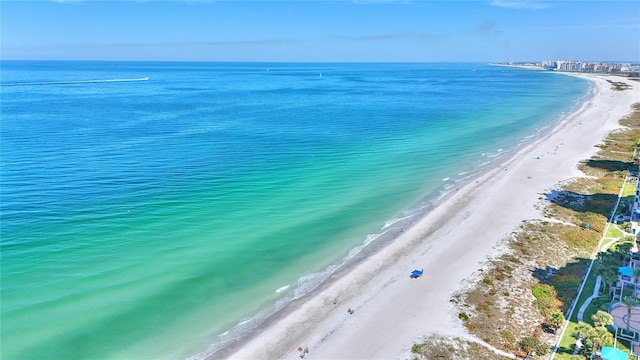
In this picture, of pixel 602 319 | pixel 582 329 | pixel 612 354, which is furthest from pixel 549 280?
pixel 612 354

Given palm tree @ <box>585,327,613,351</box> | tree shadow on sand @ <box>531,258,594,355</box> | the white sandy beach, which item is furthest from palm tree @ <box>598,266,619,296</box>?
the white sandy beach

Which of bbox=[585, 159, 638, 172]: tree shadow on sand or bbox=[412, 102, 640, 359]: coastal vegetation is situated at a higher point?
bbox=[585, 159, 638, 172]: tree shadow on sand

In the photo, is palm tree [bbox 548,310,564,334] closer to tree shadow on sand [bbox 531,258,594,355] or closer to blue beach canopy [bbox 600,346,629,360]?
tree shadow on sand [bbox 531,258,594,355]

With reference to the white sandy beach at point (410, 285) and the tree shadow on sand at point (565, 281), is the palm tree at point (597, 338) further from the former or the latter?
the white sandy beach at point (410, 285)

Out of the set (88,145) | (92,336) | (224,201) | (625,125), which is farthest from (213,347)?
(625,125)

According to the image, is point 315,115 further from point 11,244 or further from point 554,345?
point 554,345

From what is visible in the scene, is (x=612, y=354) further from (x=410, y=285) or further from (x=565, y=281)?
(x=410, y=285)
